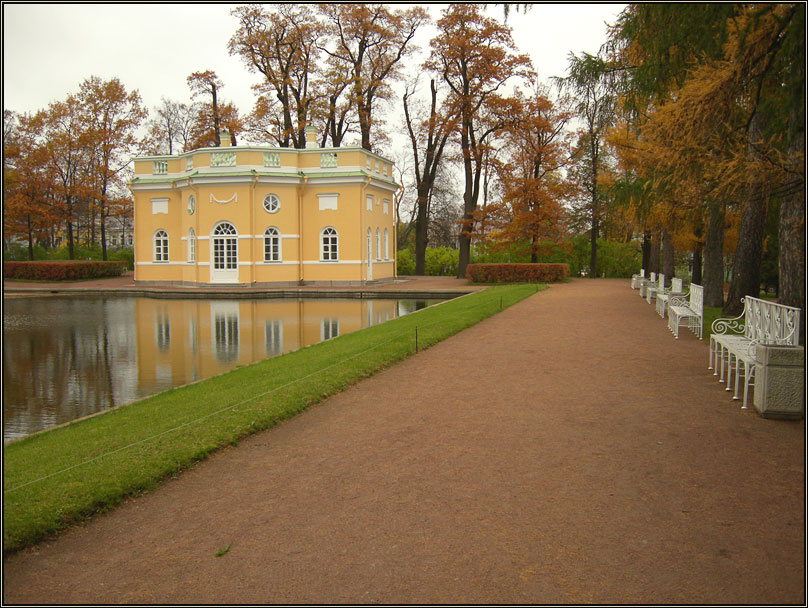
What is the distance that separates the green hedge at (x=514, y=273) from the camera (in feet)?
102

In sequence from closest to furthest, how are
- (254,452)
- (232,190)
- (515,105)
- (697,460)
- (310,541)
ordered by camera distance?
(310,541) < (697,460) < (254,452) < (232,190) < (515,105)

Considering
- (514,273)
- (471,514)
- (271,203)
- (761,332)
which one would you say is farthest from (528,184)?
(471,514)

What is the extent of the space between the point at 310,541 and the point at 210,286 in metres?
27.6

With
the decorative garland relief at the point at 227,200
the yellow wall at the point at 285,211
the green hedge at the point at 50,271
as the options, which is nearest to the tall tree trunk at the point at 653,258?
the yellow wall at the point at 285,211

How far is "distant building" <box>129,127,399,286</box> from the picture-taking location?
30.3 meters

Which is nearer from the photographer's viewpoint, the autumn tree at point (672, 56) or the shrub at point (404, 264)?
the autumn tree at point (672, 56)

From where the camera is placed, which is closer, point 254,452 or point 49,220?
point 254,452

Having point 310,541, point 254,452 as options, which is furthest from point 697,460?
point 254,452

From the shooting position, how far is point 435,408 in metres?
7.39

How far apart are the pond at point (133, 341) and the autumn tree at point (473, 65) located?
41.4 ft

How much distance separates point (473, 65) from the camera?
108 feet

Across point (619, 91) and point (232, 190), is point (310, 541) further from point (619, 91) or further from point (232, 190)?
point (232, 190)

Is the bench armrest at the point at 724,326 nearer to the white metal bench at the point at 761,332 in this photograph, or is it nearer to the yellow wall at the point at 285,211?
the white metal bench at the point at 761,332

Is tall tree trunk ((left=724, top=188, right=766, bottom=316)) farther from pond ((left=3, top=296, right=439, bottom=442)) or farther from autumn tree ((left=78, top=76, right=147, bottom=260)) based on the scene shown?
autumn tree ((left=78, top=76, right=147, bottom=260))
